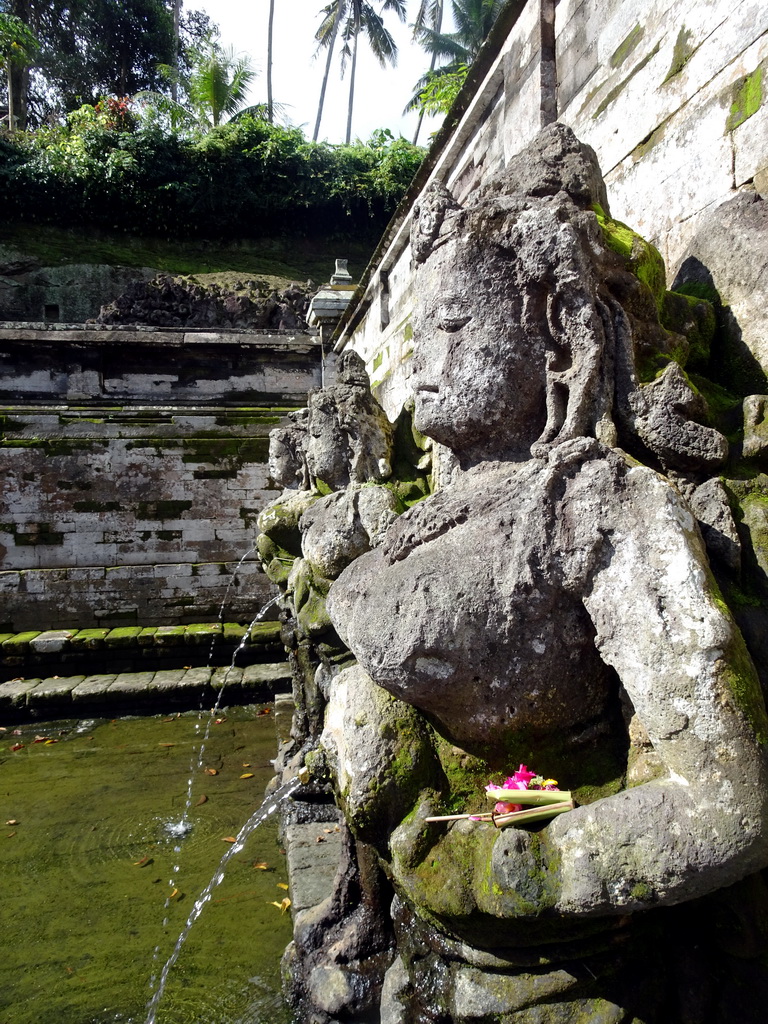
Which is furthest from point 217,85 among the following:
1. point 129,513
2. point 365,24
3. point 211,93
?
point 129,513

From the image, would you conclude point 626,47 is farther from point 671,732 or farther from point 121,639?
point 121,639

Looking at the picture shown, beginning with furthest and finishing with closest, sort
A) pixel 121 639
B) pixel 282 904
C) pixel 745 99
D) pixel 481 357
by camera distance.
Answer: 1. pixel 121 639
2. pixel 282 904
3. pixel 745 99
4. pixel 481 357

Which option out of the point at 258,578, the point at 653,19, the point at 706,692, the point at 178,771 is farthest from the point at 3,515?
the point at 706,692

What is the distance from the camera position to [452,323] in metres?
1.83

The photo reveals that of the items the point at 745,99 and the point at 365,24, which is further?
the point at 365,24

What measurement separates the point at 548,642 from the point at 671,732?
326 millimetres

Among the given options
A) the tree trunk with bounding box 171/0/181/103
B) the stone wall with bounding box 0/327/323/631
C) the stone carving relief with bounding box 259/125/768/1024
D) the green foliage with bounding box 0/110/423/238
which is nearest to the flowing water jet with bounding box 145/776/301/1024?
the stone carving relief with bounding box 259/125/768/1024

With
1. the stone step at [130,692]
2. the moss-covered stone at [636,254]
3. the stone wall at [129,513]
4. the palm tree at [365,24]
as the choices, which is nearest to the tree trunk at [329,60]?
the palm tree at [365,24]

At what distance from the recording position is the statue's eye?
1.81 m

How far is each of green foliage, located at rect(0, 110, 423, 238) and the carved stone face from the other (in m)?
23.5

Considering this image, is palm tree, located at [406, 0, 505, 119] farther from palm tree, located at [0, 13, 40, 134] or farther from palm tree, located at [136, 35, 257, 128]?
palm tree, located at [0, 13, 40, 134]

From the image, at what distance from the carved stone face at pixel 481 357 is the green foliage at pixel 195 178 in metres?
23.5

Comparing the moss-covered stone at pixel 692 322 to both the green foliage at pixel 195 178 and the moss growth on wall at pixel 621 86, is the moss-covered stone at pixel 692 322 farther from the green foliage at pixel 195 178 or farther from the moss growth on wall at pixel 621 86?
the green foliage at pixel 195 178

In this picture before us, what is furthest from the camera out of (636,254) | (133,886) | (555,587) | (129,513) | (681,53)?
(129,513)
